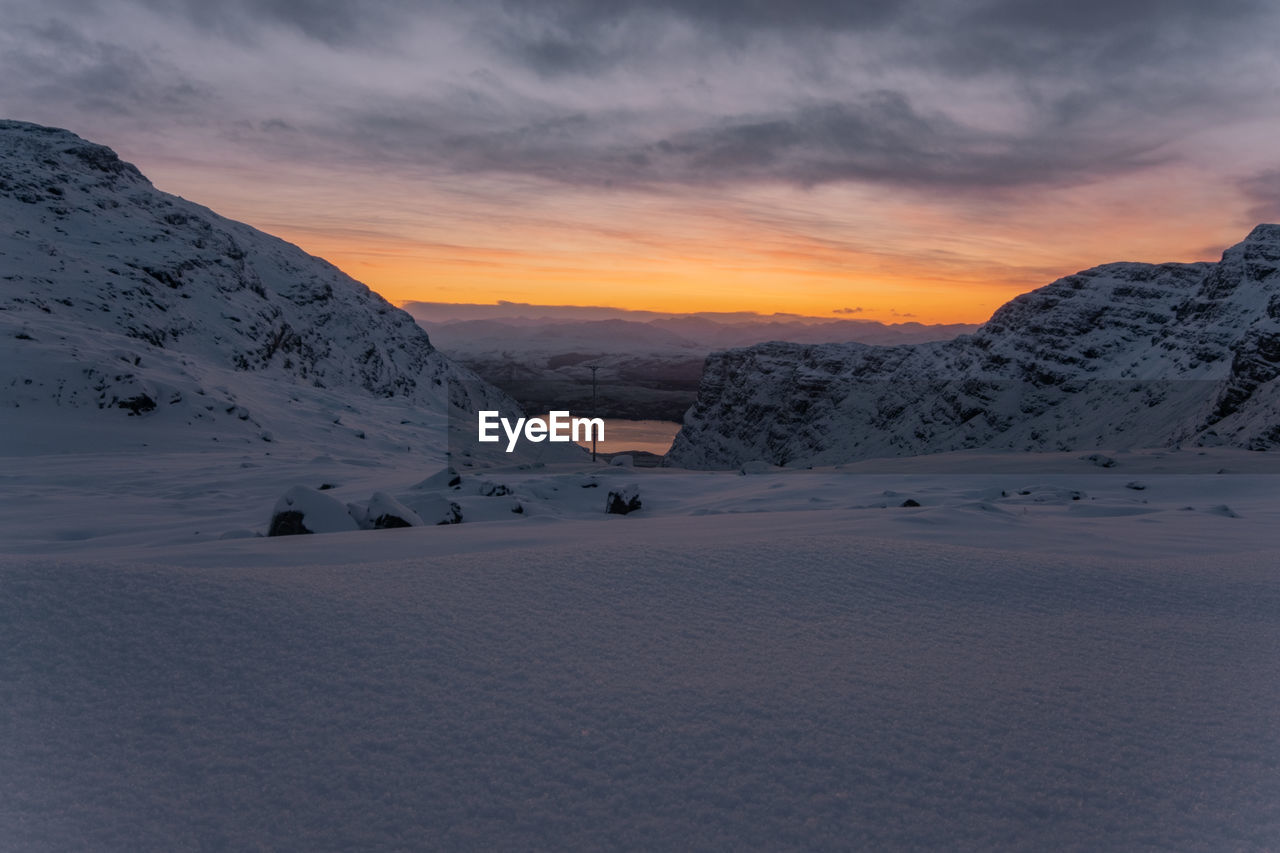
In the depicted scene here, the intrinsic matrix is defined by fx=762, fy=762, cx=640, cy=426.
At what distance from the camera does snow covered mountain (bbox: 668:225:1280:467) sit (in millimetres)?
35047

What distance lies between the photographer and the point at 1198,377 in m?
43.9

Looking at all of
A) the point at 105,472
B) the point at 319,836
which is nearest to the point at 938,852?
the point at 319,836

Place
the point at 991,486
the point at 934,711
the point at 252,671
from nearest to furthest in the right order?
1. the point at 934,711
2. the point at 252,671
3. the point at 991,486

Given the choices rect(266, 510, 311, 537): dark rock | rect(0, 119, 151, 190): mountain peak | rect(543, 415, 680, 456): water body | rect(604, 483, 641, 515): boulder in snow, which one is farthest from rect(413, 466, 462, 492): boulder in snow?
rect(543, 415, 680, 456): water body

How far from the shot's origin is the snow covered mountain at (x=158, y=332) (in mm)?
13250

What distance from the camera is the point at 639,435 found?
103m

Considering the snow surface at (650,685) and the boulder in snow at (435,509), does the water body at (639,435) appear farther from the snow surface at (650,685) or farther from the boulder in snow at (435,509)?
the snow surface at (650,685)

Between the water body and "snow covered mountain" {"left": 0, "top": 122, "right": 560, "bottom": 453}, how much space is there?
36.6 meters

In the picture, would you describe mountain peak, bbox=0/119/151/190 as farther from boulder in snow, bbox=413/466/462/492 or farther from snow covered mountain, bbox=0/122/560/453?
boulder in snow, bbox=413/466/462/492

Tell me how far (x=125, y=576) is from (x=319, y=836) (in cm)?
160

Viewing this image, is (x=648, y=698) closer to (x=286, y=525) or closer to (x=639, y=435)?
(x=286, y=525)

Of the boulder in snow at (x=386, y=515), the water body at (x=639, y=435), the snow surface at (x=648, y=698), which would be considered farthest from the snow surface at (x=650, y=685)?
the water body at (x=639, y=435)

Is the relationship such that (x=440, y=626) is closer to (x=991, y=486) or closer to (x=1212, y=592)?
(x=1212, y=592)

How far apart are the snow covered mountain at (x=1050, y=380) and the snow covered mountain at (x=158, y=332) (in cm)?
2518
